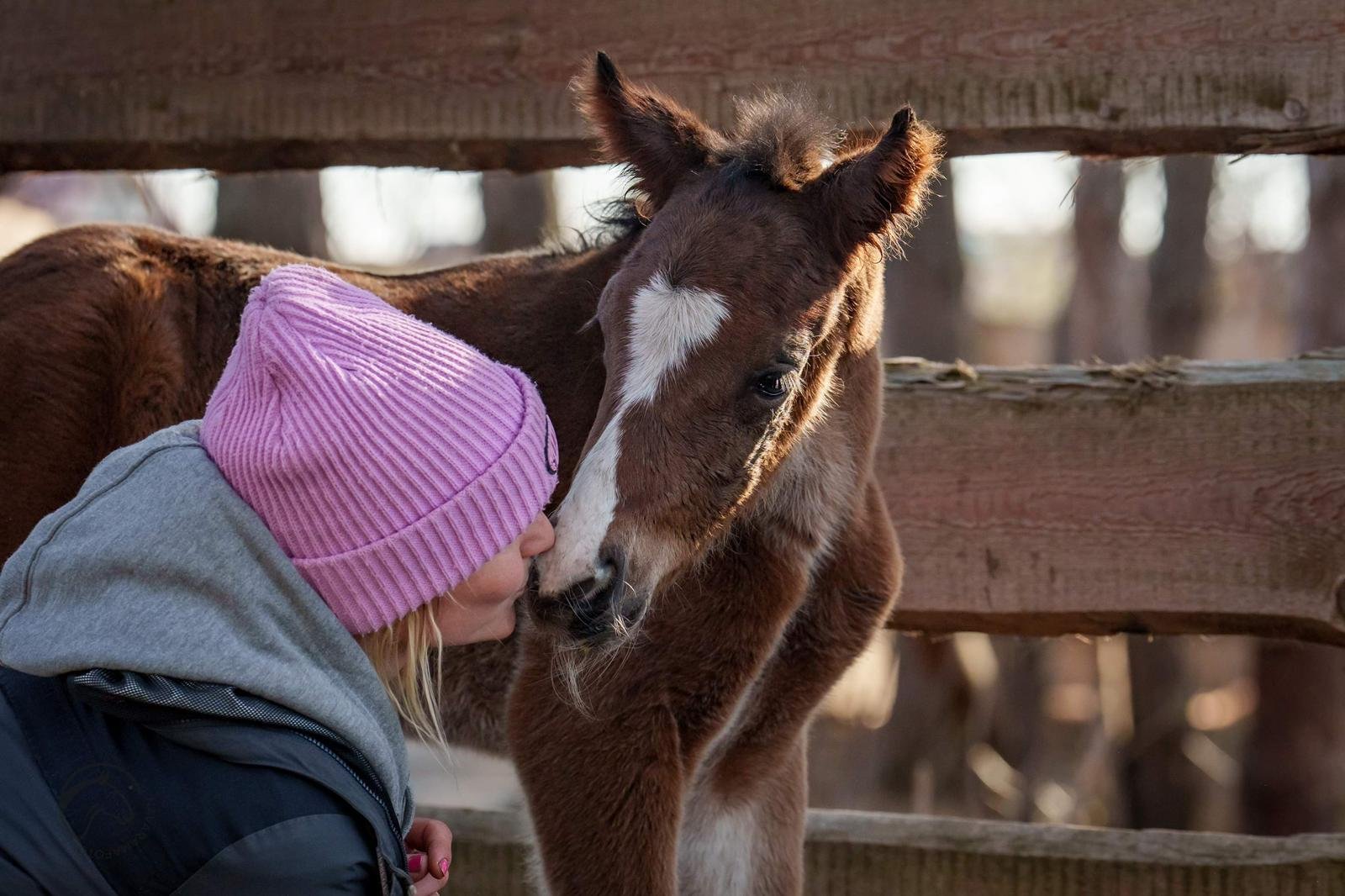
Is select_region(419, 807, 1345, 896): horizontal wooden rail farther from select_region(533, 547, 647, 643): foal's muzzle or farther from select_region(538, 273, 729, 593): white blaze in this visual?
select_region(538, 273, 729, 593): white blaze

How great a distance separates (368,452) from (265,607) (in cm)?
24

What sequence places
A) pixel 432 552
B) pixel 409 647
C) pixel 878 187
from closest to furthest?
pixel 432 552 < pixel 409 647 < pixel 878 187

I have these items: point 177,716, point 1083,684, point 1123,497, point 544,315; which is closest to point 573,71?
point 544,315

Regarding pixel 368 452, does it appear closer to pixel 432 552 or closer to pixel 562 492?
pixel 432 552

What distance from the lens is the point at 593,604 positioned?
7.45ft

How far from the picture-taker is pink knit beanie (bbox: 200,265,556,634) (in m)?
1.68

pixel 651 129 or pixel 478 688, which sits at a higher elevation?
pixel 651 129

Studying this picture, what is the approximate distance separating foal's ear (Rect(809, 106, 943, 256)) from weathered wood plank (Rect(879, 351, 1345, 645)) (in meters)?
0.75

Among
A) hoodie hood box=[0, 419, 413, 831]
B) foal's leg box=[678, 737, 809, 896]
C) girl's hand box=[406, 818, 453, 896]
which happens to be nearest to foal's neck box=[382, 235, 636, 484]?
foal's leg box=[678, 737, 809, 896]

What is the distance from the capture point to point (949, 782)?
24.9 feet

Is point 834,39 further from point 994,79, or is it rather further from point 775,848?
point 775,848

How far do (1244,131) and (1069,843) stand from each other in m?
1.74

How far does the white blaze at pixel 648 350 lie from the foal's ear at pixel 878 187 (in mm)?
352

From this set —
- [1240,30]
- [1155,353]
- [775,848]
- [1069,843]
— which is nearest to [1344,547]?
[1069,843]
